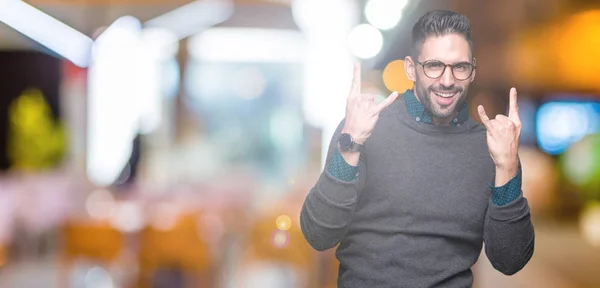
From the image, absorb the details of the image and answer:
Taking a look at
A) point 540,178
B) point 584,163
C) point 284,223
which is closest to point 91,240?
point 284,223

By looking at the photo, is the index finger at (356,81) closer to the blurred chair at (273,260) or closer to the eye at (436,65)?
the eye at (436,65)

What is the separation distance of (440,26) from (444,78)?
0.09m

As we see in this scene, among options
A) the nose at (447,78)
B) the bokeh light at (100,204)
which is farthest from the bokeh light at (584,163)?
the nose at (447,78)

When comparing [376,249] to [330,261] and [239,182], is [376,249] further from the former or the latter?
[239,182]

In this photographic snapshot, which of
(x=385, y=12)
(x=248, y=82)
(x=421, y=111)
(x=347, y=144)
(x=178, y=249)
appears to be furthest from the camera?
(x=248, y=82)

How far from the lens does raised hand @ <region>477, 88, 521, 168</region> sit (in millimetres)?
1385

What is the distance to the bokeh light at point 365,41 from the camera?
6.90 feet

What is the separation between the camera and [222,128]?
13.4 metres

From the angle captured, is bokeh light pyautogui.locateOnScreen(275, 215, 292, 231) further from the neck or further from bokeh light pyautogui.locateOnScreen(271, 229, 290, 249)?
the neck

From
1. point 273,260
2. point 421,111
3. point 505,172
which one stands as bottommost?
point 273,260

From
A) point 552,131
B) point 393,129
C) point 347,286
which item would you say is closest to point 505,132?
point 393,129

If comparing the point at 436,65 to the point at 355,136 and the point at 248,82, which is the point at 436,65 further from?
the point at 248,82

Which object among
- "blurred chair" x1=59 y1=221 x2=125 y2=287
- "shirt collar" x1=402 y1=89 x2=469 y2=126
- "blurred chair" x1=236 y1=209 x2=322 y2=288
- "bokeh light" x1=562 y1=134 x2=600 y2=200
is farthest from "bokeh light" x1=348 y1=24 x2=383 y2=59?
"bokeh light" x1=562 y1=134 x2=600 y2=200

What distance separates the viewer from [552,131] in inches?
583
